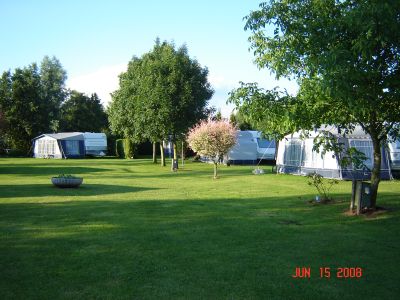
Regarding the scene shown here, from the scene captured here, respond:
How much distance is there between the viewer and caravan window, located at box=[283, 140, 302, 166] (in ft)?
78.7

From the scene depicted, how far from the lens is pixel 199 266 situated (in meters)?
6.36

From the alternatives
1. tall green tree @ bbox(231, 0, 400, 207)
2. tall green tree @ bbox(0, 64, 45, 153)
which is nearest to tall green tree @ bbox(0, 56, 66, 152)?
tall green tree @ bbox(0, 64, 45, 153)

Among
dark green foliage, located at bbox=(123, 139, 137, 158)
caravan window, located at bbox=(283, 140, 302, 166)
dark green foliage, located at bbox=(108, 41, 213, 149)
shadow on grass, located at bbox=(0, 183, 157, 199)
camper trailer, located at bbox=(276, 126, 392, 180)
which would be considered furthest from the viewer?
dark green foliage, located at bbox=(123, 139, 137, 158)

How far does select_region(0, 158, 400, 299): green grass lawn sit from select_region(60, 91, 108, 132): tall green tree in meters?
50.1

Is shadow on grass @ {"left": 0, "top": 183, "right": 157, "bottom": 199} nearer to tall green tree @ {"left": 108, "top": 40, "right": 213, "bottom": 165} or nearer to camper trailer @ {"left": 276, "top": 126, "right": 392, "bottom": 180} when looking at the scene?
camper trailer @ {"left": 276, "top": 126, "right": 392, "bottom": 180}

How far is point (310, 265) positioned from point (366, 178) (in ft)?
52.8

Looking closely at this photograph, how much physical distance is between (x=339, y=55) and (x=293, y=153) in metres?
16.8

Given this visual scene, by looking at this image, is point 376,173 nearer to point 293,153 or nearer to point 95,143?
point 293,153

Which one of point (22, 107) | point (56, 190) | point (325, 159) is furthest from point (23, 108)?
point (325, 159)

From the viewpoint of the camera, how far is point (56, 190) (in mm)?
15727

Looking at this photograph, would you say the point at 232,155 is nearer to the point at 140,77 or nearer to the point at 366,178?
the point at 140,77

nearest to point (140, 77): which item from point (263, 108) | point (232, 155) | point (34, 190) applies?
point (232, 155)
